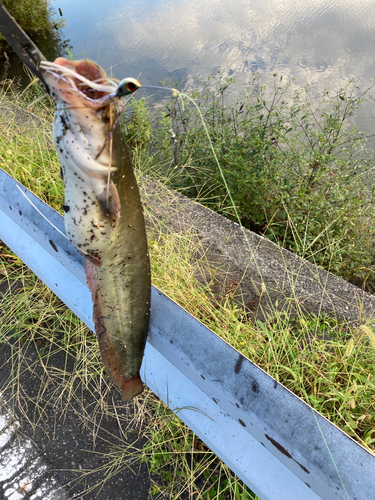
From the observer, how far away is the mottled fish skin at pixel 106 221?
76cm

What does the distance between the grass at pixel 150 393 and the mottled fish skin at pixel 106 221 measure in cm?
37

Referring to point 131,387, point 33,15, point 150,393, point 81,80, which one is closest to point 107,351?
point 131,387

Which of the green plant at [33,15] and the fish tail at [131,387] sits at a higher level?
the green plant at [33,15]

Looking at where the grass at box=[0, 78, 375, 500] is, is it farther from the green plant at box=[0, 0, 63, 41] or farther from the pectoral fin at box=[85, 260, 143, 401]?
the green plant at box=[0, 0, 63, 41]

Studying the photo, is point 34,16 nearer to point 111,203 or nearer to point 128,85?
point 111,203

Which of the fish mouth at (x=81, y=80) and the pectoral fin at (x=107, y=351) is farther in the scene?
the pectoral fin at (x=107, y=351)

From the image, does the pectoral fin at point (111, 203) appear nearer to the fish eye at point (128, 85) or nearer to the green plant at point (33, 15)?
the fish eye at point (128, 85)

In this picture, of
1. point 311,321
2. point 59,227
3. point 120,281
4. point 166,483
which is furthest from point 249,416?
point 311,321

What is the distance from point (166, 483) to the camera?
1563 mm

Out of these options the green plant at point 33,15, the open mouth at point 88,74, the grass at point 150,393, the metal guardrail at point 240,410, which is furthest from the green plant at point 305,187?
the green plant at point 33,15

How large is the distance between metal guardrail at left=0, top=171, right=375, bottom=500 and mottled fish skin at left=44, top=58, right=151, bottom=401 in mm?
93

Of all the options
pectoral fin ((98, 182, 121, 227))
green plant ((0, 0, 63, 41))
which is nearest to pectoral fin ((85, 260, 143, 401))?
pectoral fin ((98, 182, 121, 227))

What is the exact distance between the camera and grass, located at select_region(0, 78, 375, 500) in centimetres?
157

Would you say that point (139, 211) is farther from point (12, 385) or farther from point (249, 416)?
point (12, 385)
